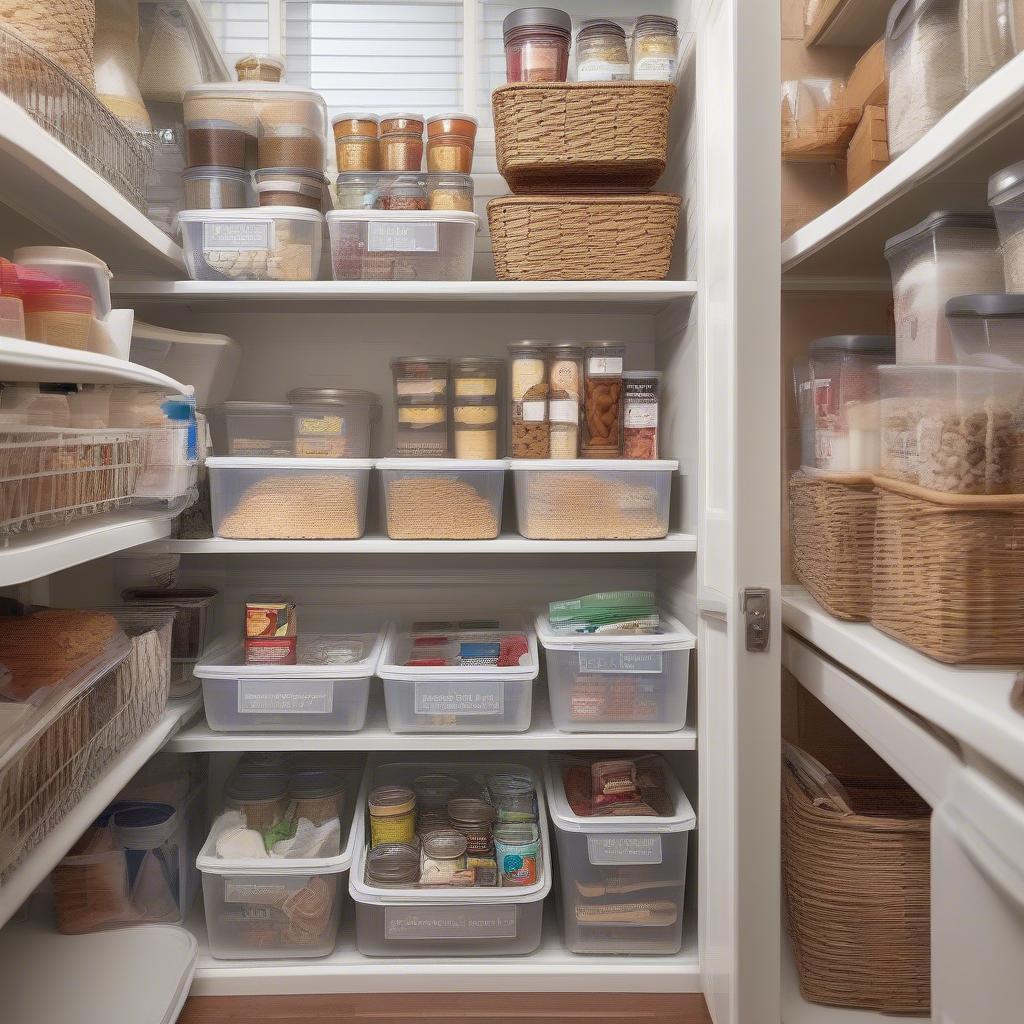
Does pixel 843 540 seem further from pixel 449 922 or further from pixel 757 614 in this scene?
pixel 449 922

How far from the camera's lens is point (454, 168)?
1.83 m

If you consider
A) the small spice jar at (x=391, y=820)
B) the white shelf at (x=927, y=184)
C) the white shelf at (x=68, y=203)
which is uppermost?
the white shelf at (x=68, y=203)

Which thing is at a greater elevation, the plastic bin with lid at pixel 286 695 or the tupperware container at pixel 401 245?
the tupperware container at pixel 401 245

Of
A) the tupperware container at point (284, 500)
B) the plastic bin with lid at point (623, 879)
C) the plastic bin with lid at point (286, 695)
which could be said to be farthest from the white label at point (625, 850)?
the tupperware container at point (284, 500)

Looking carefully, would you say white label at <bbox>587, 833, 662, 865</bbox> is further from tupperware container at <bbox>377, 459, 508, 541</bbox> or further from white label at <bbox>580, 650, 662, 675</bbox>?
tupperware container at <bbox>377, 459, 508, 541</bbox>

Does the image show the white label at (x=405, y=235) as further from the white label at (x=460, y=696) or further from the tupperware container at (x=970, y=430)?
the tupperware container at (x=970, y=430)

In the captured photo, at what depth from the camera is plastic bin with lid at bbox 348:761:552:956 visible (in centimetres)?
170

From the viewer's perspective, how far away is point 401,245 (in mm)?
1764

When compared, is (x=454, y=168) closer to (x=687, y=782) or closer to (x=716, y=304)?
(x=716, y=304)

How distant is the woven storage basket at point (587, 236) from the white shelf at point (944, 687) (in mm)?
759

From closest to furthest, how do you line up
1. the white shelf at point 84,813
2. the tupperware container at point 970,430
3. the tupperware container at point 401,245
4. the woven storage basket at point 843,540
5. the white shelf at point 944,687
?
the white shelf at point 944,687 → the tupperware container at point 970,430 → the white shelf at point 84,813 → the woven storage basket at point 843,540 → the tupperware container at point 401,245

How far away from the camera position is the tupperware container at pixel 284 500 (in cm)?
177

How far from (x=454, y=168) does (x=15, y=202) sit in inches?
30.4

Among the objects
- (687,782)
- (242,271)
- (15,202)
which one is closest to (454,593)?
(687,782)
